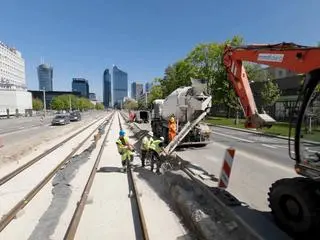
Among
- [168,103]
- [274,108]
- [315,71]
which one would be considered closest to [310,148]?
[315,71]

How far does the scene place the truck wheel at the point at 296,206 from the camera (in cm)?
536

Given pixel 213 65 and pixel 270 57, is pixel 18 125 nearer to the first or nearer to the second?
pixel 213 65

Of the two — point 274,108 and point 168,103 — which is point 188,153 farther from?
point 274,108

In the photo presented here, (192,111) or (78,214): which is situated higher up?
(192,111)

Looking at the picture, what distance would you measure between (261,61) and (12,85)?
13425 centimetres

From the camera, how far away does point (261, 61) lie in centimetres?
705

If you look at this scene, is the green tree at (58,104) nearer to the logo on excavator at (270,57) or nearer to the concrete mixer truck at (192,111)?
the concrete mixer truck at (192,111)

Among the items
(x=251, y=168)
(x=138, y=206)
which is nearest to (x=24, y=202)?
(x=138, y=206)

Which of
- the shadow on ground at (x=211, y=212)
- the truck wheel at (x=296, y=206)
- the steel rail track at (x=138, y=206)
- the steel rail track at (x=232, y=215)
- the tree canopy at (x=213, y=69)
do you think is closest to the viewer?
the steel rail track at (x=232, y=215)

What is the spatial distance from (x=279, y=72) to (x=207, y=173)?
70.1 meters

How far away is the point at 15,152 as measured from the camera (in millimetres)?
16797

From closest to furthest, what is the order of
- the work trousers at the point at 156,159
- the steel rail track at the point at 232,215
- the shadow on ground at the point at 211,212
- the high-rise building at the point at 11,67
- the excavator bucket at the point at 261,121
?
the steel rail track at the point at 232,215
the shadow on ground at the point at 211,212
the excavator bucket at the point at 261,121
the work trousers at the point at 156,159
the high-rise building at the point at 11,67

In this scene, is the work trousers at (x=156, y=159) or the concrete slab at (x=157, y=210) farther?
the work trousers at (x=156, y=159)

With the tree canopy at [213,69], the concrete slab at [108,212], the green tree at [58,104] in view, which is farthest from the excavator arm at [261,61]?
the green tree at [58,104]
